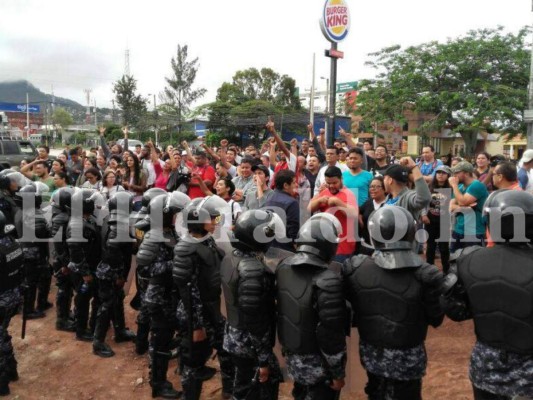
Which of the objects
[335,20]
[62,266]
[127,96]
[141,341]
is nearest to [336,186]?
[141,341]

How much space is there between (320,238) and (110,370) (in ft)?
11.1

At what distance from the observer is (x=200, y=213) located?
3.95m

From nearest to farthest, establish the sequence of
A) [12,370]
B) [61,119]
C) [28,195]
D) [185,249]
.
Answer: [185,249] < [12,370] < [28,195] < [61,119]

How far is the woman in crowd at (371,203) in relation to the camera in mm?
5348

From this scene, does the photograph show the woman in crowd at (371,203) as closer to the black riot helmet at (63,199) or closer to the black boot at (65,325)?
the black riot helmet at (63,199)

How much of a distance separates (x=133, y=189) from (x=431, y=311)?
19.2 feet

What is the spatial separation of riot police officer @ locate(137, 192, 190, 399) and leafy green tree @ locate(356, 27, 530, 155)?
69.6 feet

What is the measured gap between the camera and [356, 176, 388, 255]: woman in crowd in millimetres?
5348

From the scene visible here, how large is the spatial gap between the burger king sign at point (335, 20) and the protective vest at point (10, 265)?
16014mm

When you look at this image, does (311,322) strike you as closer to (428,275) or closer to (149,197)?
(428,275)

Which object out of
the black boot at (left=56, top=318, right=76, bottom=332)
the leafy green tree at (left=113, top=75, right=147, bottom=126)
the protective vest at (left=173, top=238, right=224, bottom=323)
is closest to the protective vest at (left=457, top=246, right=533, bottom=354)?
the protective vest at (left=173, top=238, right=224, bottom=323)

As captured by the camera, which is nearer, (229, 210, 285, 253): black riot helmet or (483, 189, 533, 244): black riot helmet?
(483, 189, 533, 244): black riot helmet

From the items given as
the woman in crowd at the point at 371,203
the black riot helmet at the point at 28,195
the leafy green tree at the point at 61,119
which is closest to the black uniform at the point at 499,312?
the woman in crowd at the point at 371,203

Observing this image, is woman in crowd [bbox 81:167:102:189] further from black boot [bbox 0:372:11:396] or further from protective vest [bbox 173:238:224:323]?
protective vest [bbox 173:238:224:323]
